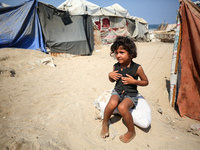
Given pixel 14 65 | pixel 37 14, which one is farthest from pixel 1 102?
pixel 37 14

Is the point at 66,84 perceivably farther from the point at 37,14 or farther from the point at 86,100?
the point at 37,14

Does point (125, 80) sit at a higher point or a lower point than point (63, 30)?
lower

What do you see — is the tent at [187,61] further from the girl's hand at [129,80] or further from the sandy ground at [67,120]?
the girl's hand at [129,80]

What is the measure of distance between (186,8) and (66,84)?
3.32 meters

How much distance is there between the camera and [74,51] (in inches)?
282

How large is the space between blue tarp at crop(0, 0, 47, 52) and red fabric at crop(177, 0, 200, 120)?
6.32m

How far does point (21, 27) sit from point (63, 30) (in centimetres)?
216

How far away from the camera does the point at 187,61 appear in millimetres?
2354

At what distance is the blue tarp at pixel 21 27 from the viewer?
17.6 feet

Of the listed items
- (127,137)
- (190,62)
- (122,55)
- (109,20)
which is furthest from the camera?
(109,20)

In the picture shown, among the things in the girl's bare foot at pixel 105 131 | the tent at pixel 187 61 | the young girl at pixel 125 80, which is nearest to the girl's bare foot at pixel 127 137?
the young girl at pixel 125 80

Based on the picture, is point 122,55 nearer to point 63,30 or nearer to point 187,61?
point 187,61

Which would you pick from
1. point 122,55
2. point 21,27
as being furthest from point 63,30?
point 122,55

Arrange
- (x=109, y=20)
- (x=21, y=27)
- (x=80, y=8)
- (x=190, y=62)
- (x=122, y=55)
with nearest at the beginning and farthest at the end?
(x=122, y=55)
(x=190, y=62)
(x=21, y=27)
(x=80, y=8)
(x=109, y=20)
